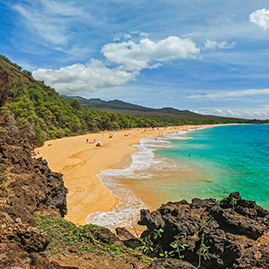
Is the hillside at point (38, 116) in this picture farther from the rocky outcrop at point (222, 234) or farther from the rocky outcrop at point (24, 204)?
the rocky outcrop at point (222, 234)

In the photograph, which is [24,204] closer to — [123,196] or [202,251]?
[202,251]

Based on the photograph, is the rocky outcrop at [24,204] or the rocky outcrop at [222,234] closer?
the rocky outcrop at [24,204]

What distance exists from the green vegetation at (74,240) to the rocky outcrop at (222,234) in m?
1.09

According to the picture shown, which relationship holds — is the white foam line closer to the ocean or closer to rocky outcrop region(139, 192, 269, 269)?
the ocean

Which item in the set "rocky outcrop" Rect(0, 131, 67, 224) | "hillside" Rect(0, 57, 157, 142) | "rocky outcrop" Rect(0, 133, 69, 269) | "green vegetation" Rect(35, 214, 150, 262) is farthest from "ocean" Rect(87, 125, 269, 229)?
"hillside" Rect(0, 57, 157, 142)

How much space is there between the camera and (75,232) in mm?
5648

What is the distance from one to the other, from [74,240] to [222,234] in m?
4.31

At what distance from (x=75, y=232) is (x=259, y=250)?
548 centimetres

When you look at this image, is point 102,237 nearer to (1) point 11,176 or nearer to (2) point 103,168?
(1) point 11,176

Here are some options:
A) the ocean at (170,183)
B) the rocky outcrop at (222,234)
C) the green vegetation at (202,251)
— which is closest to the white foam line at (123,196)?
the ocean at (170,183)

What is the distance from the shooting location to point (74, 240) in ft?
17.2

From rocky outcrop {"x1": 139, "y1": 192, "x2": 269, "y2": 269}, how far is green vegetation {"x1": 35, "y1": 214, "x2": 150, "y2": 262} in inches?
43.1

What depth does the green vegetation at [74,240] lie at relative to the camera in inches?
189

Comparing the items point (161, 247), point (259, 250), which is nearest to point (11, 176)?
point (161, 247)
